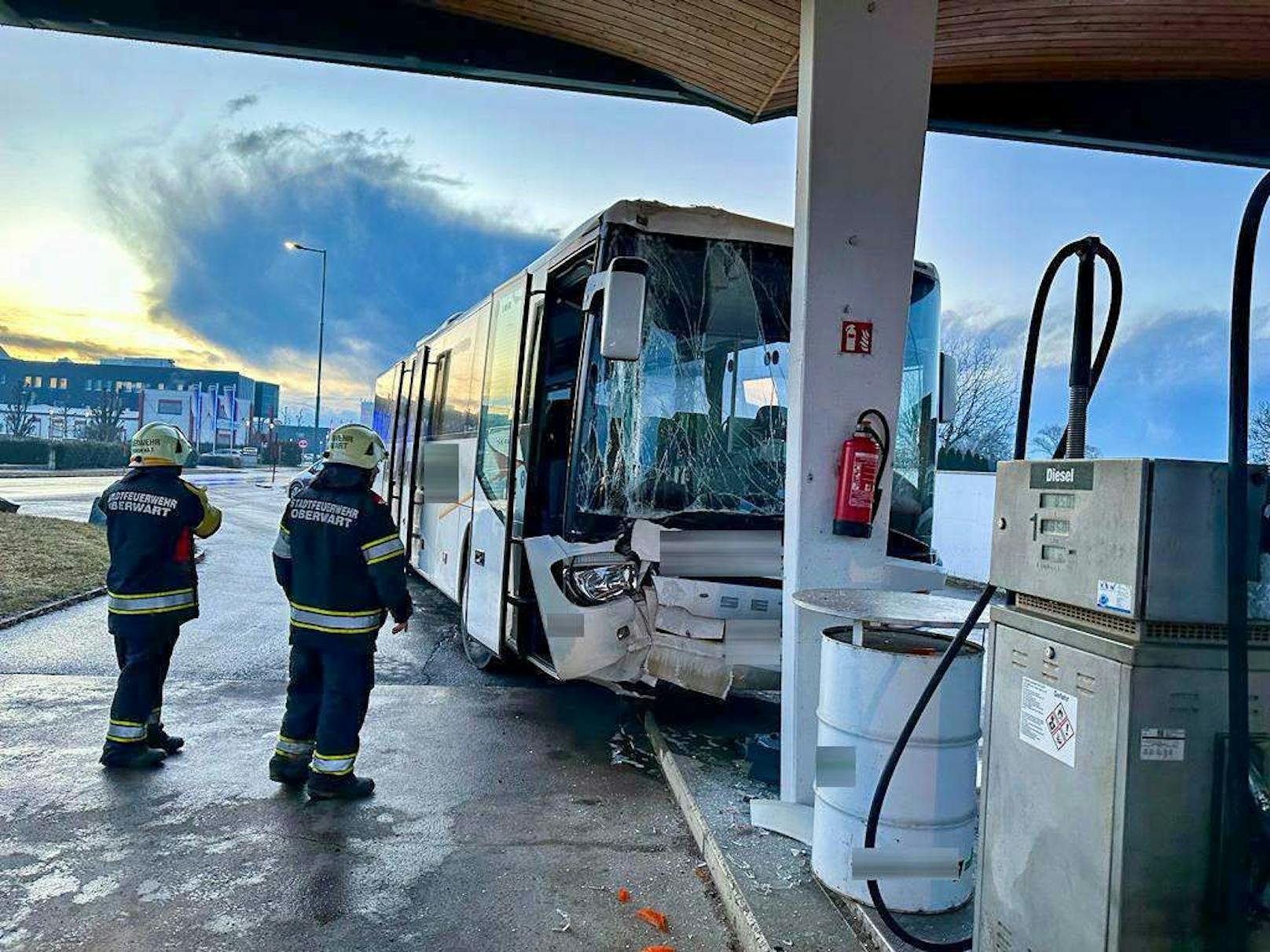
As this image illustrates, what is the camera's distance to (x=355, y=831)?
4.52m

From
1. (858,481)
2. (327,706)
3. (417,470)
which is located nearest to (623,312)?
(858,481)

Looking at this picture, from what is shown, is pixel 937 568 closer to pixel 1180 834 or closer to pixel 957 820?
pixel 957 820

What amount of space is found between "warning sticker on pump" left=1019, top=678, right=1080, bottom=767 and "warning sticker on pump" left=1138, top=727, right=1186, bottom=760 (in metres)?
0.19

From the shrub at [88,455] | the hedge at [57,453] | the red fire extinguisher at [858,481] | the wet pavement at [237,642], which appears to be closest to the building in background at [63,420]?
the shrub at [88,455]

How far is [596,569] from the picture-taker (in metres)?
5.53

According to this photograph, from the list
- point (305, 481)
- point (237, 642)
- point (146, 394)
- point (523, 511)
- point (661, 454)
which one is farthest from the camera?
point (146, 394)

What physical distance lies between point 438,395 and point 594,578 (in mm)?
5097

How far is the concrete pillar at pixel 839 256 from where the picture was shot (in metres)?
Answer: 4.35

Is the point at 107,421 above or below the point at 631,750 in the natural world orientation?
above

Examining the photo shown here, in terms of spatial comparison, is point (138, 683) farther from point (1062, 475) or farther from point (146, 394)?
point (146, 394)

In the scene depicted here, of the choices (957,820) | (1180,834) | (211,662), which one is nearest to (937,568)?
(957,820)

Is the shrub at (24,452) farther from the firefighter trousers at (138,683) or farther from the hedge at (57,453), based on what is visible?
the firefighter trousers at (138,683)

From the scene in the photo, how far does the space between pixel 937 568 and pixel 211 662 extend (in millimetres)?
6003

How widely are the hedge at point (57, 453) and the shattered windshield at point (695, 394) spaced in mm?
45659
